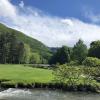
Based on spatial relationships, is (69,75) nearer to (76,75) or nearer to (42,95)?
(76,75)

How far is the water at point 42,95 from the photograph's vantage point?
A: 188 ft

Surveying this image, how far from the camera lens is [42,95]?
198 ft

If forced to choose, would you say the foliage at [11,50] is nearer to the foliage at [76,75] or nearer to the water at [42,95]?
the foliage at [76,75]

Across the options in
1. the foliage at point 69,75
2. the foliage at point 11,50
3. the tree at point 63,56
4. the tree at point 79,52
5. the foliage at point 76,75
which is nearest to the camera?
the foliage at point 76,75

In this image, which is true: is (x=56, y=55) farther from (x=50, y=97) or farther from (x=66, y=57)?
(x=50, y=97)

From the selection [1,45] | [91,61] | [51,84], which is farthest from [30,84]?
[1,45]

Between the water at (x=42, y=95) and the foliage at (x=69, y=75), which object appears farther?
the foliage at (x=69, y=75)

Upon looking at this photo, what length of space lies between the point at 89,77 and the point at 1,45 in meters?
98.5

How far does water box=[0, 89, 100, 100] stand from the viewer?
57.3 meters

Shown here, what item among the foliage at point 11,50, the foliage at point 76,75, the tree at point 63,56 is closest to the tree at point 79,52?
the tree at point 63,56

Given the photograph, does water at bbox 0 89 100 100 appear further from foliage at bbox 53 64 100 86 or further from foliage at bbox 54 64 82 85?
foliage at bbox 54 64 82 85

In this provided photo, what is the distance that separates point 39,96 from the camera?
5922cm

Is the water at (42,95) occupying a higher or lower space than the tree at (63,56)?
lower

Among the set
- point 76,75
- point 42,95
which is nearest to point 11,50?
point 76,75
